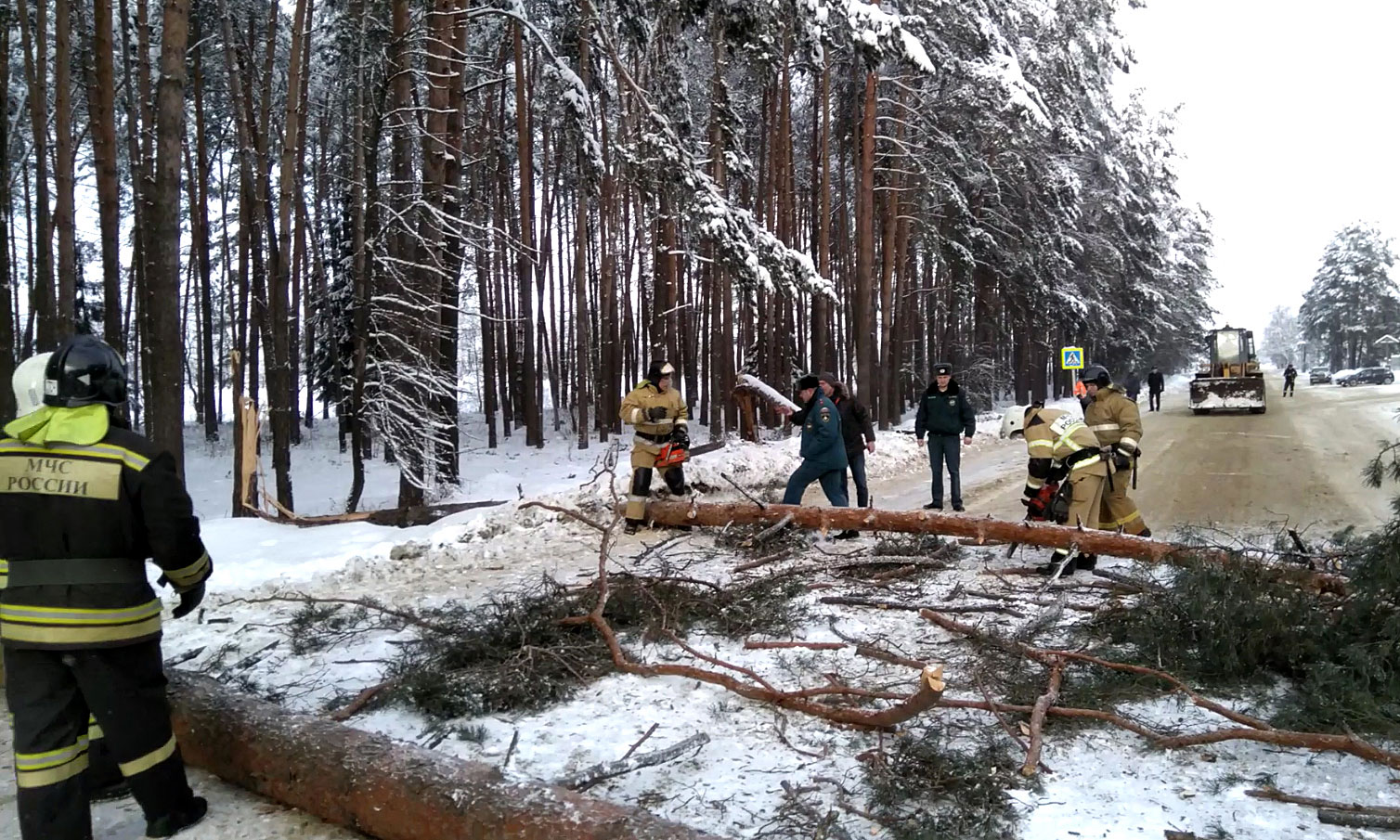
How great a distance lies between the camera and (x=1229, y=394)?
1080 inches

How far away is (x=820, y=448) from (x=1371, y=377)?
56.6m

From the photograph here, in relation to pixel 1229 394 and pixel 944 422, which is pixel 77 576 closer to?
pixel 944 422

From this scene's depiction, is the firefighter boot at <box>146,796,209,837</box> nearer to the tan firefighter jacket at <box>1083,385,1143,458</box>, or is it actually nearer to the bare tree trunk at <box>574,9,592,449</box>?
the tan firefighter jacket at <box>1083,385,1143,458</box>

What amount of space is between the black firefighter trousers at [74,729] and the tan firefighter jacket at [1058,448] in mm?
6811

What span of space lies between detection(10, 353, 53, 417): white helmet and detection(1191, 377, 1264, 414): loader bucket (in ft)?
101

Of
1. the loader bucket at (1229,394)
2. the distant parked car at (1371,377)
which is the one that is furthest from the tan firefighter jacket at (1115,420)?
the distant parked car at (1371,377)

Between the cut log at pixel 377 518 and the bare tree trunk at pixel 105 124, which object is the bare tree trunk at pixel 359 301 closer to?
the cut log at pixel 377 518

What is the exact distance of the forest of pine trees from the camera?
1070 centimetres

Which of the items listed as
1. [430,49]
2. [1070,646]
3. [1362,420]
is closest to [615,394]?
[430,49]

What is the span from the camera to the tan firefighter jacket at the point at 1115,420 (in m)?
7.49

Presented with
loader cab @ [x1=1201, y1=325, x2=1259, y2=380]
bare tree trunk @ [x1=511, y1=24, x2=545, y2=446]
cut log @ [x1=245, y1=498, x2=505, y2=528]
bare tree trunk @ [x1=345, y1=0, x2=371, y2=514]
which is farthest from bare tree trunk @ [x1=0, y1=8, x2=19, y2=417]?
loader cab @ [x1=1201, y1=325, x2=1259, y2=380]

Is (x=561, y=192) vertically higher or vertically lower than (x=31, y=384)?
higher

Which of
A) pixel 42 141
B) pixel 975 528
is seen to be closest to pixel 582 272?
pixel 42 141

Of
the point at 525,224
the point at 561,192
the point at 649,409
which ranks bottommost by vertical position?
the point at 649,409
